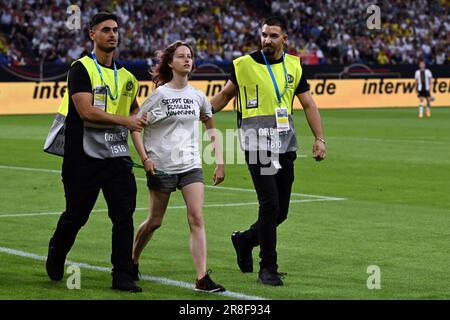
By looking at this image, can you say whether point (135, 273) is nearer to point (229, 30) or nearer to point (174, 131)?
point (174, 131)

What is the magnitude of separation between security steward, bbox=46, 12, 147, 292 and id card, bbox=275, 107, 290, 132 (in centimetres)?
125

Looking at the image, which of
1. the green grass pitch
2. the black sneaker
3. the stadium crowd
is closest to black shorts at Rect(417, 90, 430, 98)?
the stadium crowd

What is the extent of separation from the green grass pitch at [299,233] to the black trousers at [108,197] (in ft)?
1.24

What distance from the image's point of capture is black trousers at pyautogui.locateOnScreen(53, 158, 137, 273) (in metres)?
8.88

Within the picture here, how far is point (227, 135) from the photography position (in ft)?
92.7

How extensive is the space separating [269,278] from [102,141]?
178cm

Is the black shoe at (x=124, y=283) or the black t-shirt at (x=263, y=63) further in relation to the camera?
the black t-shirt at (x=263, y=63)

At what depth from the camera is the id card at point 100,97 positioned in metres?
8.89

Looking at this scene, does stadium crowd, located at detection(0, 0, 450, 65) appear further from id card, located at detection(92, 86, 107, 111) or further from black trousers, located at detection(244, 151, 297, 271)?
id card, located at detection(92, 86, 107, 111)

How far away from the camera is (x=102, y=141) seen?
355 inches

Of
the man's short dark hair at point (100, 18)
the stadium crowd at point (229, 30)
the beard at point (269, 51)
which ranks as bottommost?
the beard at point (269, 51)

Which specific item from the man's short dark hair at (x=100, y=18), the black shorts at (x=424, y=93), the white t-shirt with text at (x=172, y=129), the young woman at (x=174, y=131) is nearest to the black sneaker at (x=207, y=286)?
the young woman at (x=174, y=131)

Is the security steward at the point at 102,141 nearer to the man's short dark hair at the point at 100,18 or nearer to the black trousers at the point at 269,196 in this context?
the man's short dark hair at the point at 100,18
